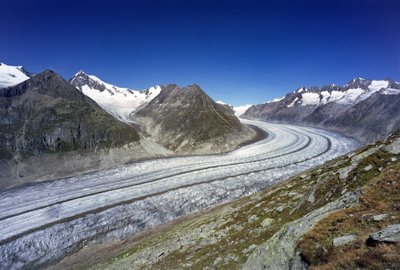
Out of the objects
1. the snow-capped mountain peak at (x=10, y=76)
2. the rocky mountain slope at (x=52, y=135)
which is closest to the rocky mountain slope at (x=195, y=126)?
the rocky mountain slope at (x=52, y=135)

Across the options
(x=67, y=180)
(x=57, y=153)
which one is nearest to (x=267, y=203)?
(x=67, y=180)

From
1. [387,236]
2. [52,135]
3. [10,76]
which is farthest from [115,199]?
[10,76]

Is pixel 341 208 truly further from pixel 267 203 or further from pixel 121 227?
pixel 121 227

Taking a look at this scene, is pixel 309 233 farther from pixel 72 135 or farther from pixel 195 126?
pixel 195 126

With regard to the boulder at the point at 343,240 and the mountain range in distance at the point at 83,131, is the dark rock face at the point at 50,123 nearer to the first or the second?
the mountain range in distance at the point at 83,131

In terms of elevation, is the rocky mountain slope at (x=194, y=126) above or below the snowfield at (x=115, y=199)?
above

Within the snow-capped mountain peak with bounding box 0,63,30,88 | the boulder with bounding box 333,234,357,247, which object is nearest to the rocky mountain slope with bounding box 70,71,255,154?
the snow-capped mountain peak with bounding box 0,63,30,88
